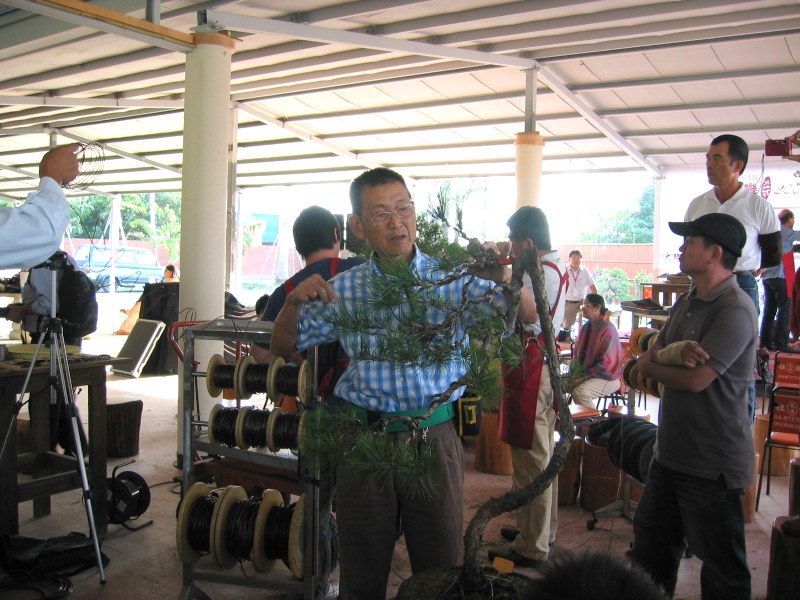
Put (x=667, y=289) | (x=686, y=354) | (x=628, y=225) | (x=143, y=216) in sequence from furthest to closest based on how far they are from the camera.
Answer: (x=143, y=216) < (x=628, y=225) < (x=667, y=289) < (x=686, y=354)

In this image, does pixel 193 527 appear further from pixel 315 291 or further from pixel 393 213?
pixel 393 213

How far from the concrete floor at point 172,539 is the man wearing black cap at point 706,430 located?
3.04 ft

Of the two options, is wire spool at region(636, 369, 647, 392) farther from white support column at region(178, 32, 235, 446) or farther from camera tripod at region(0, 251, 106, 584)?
white support column at region(178, 32, 235, 446)

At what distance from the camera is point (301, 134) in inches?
456

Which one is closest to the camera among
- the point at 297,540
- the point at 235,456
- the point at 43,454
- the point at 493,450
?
the point at 297,540

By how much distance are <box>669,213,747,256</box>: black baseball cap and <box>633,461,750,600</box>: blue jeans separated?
2.37ft

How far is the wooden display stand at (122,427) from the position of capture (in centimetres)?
500

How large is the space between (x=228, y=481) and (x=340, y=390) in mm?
1685

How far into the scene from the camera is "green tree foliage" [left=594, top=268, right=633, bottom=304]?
46.5 feet

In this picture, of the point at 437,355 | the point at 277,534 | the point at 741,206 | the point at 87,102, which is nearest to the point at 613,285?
the point at 87,102

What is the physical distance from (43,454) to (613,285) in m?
12.3

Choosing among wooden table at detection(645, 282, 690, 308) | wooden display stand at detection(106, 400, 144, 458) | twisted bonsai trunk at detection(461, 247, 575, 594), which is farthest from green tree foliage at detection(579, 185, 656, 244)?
twisted bonsai trunk at detection(461, 247, 575, 594)

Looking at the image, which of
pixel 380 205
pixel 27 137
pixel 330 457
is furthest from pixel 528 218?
pixel 27 137

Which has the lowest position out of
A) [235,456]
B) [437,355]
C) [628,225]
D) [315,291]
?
[235,456]
